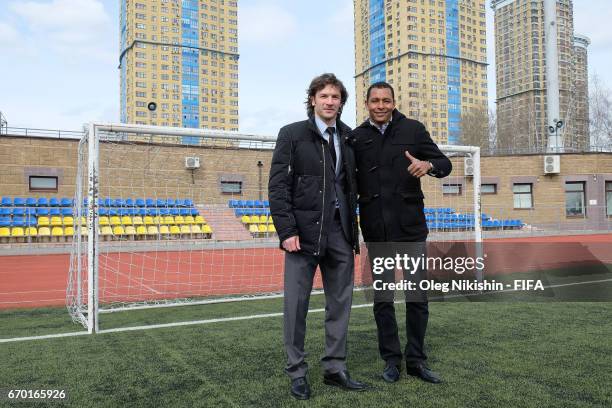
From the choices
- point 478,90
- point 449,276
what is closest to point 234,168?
point 449,276

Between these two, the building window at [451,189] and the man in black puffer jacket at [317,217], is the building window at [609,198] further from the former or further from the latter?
the man in black puffer jacket at [317,217]

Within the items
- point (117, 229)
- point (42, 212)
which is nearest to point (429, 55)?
point (42, 212)

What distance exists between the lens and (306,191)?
9.00 ft

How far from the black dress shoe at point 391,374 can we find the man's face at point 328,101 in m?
1.59

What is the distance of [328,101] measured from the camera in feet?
9.23

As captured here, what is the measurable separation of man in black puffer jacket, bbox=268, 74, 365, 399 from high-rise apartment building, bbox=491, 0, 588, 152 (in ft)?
174

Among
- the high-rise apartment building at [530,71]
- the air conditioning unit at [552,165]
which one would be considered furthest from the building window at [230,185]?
the high-rise apartment building at [530,71]

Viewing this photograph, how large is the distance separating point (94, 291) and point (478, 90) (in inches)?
3986

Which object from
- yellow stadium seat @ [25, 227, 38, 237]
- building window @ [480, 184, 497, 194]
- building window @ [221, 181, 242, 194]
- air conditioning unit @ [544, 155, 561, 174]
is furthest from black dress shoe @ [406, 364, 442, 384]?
air conditioning unit @ [544, 155, 561, 174]

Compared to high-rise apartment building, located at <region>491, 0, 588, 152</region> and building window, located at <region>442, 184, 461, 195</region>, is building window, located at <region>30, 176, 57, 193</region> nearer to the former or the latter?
building window, located at <region>442, 184, 461, 195</region>

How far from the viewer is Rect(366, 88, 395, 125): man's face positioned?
2.95 m

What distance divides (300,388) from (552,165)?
25.5 meters

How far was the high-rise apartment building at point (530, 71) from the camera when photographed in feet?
172

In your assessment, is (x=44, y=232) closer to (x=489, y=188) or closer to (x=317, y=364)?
(x=317, y=364)
